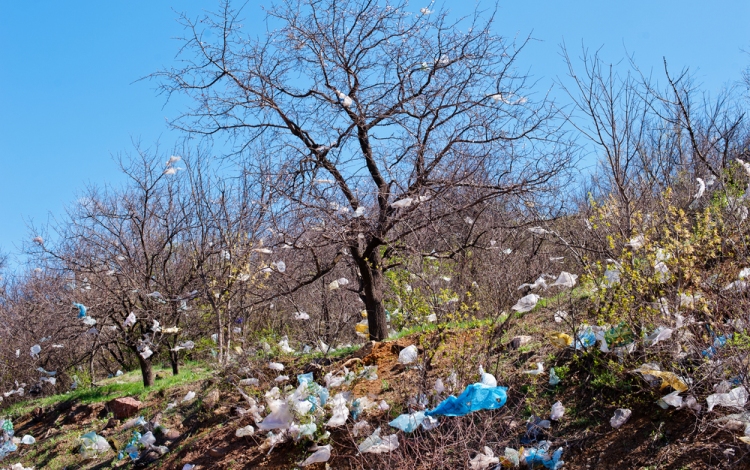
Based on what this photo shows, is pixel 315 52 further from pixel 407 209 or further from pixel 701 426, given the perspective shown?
pixel 701 426

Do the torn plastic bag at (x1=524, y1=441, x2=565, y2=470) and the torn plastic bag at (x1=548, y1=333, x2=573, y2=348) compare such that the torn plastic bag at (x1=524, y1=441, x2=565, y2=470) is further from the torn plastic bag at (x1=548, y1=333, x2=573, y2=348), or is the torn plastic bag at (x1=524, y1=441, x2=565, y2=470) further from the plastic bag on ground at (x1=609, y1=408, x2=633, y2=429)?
the torn plastic bag at (x1=548, y1=333, x2=573, y2=348)

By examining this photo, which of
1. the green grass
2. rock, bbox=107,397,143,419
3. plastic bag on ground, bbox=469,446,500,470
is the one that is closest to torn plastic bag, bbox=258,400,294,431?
plastic bag on ground, bbox=469,446,500,470

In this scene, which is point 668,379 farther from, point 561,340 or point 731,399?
point 561,340

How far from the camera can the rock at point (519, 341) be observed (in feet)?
17.9

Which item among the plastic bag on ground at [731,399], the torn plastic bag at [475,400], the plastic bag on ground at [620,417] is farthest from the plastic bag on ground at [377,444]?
the plastic bag on ground at [731,399]

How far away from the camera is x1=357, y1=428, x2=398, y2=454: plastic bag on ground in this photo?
163 inches

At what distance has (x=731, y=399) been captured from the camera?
3.49 m

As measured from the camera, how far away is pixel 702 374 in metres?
3.74

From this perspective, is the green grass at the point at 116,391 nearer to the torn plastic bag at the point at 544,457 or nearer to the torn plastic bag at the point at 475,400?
the torn plastic bag at the point at 475,400

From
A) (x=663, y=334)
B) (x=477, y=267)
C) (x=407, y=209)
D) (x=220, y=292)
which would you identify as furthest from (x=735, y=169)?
(x=220, y=292)

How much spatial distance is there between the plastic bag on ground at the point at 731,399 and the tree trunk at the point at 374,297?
4.23m

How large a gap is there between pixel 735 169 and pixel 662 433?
6.55 metres

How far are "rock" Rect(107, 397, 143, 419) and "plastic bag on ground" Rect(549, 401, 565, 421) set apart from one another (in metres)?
6.07

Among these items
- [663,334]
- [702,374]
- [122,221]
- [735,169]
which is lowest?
[702,374]
